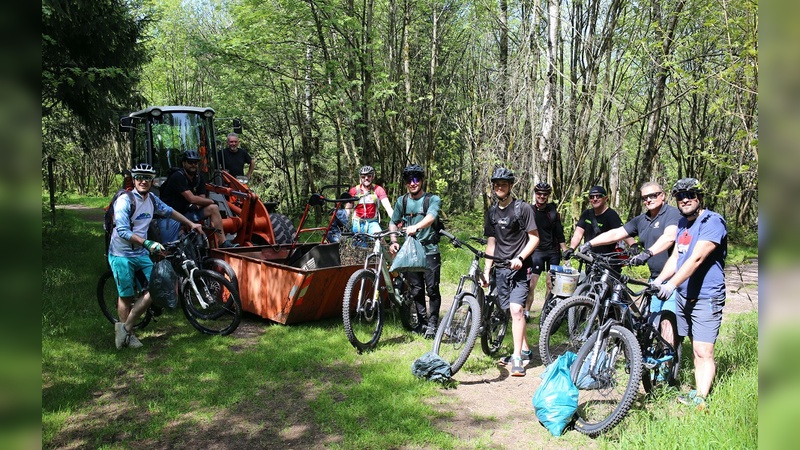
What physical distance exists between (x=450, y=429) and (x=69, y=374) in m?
3.78

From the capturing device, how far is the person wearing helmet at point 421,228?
21.2ft

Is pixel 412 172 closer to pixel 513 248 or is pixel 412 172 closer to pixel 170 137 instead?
pixel 513 248

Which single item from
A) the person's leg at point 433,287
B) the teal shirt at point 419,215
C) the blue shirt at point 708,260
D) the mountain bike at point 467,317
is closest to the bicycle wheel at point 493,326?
the mountain bike at point 467,317

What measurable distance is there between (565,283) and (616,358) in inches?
56.5

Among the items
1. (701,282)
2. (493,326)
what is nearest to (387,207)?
(493,326)

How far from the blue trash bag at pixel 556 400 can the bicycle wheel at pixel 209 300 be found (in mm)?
3770

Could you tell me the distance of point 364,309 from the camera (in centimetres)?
637

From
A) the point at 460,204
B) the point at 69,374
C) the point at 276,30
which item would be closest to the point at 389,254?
the point at 69,374

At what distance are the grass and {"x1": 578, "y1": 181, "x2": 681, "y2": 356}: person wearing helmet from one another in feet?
2.34
